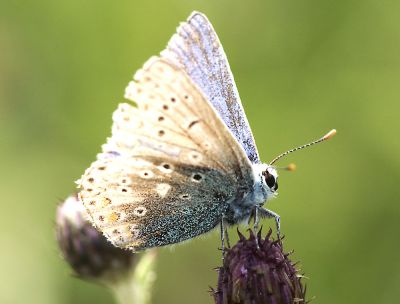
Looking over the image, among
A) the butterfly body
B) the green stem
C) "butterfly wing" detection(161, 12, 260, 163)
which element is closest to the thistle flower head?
the green stem

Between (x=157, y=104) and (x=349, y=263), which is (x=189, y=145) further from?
(x=349, y=263)

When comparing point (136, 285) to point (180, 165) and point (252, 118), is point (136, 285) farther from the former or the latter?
point (252, 118)

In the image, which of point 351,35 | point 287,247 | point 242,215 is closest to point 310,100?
point 351,35

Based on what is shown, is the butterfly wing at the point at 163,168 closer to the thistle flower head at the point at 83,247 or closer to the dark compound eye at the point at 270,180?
the dark compound eye at the point at 270,180

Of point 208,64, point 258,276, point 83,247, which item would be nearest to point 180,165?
point 208,64

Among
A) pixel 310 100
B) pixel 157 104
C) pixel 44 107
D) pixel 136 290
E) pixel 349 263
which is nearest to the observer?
pixel 157 104

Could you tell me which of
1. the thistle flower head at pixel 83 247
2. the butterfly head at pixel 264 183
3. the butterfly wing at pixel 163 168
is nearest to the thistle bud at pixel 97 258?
the thistle flower head at pixel 83 247
